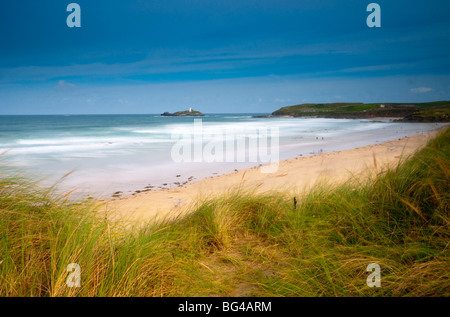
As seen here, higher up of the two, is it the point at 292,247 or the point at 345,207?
the point at 345,207

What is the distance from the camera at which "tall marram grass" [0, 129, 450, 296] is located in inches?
90.5

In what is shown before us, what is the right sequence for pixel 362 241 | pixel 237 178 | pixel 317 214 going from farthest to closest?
1. pixel 237 178
2. pixel 317 214
3. pixel 362 241

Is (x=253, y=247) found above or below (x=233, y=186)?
below

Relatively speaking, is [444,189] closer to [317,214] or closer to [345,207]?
[345,207]

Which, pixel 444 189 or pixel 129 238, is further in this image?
pixel 444 189

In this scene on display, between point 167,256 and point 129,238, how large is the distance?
1.42 ft

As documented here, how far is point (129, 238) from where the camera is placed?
2854 millimetres

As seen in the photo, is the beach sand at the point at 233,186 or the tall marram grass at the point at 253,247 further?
the beach sand at the point at 233,186

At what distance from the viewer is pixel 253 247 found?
3674mm

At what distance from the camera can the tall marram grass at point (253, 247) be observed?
7.54ft

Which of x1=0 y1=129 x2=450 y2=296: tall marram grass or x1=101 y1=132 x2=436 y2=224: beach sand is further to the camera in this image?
x1=101 y1=132 x2=436 y2=224: beach sand

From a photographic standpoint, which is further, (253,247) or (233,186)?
(233,186)
